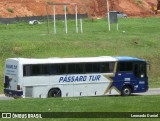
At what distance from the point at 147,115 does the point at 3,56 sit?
30265mm

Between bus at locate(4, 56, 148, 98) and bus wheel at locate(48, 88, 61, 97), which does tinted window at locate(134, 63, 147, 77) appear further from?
bus wheel at locate(48, 88, 61, 97)

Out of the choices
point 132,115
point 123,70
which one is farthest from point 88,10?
point 132,115

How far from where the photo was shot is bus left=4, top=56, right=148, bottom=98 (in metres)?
33.9

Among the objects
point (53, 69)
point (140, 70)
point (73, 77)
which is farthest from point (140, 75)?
point (53, 69)

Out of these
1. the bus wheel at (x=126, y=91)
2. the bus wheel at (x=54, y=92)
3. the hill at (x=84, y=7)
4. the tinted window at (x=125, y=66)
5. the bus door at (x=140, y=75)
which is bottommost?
the bus wheel at (x=126, y=91)

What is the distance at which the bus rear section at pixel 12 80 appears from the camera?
3372 centimetres

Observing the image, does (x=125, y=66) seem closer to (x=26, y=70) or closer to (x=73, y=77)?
(x=73, y=77)

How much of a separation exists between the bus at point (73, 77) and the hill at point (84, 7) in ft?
155

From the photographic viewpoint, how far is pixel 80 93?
1412 inches

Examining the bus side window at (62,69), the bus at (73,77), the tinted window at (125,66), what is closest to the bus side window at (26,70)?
the bus at (73,77)

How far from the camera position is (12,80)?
34562 mm

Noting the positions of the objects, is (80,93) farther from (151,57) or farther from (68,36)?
(68,36)

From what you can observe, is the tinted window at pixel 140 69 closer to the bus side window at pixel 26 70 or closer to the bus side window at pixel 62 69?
the bus side window at pixel 62 69

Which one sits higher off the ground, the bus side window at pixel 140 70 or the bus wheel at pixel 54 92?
the bus side window at pixel 140 70
